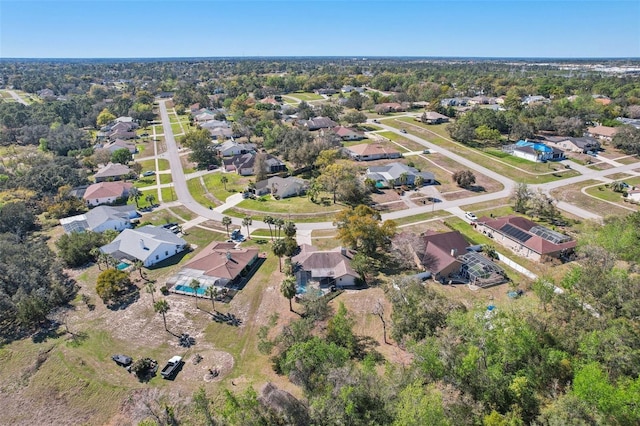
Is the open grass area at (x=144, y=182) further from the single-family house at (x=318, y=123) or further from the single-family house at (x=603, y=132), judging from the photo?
the single-family house at (x=603, y=132)

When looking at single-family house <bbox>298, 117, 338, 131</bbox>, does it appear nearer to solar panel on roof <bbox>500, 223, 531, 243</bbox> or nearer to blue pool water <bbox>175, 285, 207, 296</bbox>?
solar panel on roof <bbox>500, 223, 531, 243</bbox>

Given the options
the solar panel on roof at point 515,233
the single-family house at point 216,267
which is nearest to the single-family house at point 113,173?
the single-family house at point 216,267

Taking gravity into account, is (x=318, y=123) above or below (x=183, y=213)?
above

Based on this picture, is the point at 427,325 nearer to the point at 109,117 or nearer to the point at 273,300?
the point at 273,300

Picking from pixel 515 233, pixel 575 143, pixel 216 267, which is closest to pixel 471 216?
pixel 515 233

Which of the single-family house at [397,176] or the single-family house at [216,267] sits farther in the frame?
the single-family house at [397,176]

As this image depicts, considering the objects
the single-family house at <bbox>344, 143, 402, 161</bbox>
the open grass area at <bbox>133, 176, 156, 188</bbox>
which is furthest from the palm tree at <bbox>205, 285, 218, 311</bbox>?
the single-family house at <bbox>344, 143, 402, 161</bbox>

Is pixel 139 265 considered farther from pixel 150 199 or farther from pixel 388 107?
pixel 388 107

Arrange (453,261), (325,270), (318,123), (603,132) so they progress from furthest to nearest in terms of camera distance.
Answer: (318,123) < (603,132) < (453,261) < (325,270)
